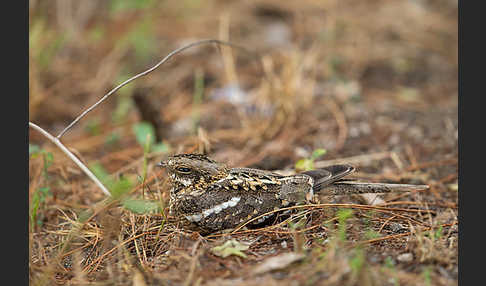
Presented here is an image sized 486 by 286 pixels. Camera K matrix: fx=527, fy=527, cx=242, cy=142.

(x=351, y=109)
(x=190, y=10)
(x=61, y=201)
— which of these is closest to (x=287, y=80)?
(x=351, y=109)

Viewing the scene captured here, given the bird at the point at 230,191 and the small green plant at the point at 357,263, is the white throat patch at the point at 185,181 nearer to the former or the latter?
the bird at the point at 230,191

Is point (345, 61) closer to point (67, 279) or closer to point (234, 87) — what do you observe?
point (234, 87)

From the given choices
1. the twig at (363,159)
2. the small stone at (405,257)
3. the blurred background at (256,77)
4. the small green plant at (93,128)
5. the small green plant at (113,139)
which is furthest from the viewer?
the small green plant at (93,128)

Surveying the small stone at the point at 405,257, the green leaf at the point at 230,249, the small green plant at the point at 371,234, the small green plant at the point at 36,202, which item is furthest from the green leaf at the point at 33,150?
the small stone at the point at 405,257

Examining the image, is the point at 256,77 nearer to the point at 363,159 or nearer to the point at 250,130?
the point at 250,130

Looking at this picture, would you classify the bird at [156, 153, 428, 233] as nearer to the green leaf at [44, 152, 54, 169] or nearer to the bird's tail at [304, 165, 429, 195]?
the bird's tail at [304, 165, 429, 195]

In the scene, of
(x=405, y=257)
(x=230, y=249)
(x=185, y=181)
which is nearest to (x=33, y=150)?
(x=185, y=181)

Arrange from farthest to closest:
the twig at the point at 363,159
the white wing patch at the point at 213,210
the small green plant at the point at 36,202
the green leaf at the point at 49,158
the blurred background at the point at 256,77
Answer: the blurred background at the point at 256,77, the twig at the point at 363,159, the green leaf at the point at 49,158, the small green plant at the point at 36,202, the white wing patch at the point at 213,210
